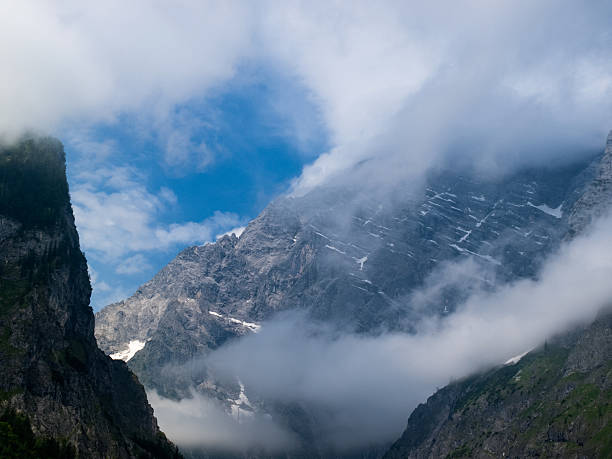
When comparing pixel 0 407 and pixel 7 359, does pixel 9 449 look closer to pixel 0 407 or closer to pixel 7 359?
pixel 0 407

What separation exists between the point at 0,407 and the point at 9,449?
16.2 metres

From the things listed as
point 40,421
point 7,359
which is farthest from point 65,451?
point 7,359

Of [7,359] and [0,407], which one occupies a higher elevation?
[7,359]

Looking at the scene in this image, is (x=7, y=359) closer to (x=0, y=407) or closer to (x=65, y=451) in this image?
(x=0, y=407)

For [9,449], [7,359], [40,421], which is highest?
[7,359]

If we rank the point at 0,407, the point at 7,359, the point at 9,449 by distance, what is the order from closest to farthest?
the point at 9,449 → the point at 0,407 → the point at 7,359

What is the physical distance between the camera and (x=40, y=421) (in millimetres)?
197125

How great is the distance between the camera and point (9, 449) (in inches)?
6860

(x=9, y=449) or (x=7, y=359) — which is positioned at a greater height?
(x=7, y=359)

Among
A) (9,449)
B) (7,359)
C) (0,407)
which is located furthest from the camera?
(7,359)

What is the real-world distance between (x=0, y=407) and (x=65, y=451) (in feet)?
75.3

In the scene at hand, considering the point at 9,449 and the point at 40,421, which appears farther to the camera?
the point at 40,421

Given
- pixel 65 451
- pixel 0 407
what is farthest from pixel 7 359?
pixel 65 451

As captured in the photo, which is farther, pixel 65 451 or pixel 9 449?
pixel 65 451
